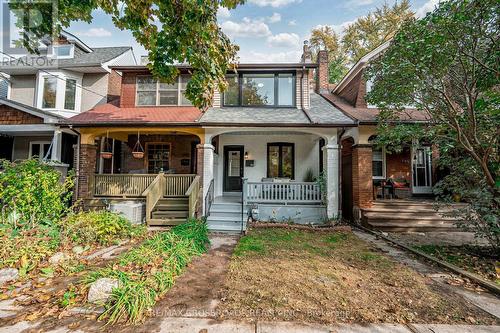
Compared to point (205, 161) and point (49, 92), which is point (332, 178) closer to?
point (205, 161)

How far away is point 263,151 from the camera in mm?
10875

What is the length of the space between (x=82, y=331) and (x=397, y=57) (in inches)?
302

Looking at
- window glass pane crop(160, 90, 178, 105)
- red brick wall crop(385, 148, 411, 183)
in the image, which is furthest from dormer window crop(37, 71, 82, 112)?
red brick wall crop(385, 148, 411, 183)

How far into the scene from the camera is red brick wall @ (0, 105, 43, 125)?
8.78m

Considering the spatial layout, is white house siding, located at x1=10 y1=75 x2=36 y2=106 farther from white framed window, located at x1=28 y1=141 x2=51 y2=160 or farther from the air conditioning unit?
the air conditioning unit

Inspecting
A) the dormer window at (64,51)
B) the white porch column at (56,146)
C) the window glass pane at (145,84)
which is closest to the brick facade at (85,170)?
the white porch column at (56,146)

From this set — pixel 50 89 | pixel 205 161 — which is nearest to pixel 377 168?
pixel 205 161

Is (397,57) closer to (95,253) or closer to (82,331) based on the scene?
(82,331)

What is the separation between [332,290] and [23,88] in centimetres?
1627

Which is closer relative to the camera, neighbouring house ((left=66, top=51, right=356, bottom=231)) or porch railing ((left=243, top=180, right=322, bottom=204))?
neighbouring house ((left=66, top=51, right=356, bottom=231))

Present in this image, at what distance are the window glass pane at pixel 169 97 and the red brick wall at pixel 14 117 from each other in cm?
456

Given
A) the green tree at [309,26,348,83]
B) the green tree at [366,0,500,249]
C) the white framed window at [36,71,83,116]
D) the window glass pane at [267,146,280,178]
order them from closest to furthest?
the green tree at [366,0,500,249] < the window glass pane at [267,146,280,178] < the white framed window at [36,71,83,116] < the green tree at [309,26,348,83]

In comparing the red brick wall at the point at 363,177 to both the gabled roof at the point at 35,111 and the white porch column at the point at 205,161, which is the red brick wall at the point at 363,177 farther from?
the gabled roof at the point at 35,111

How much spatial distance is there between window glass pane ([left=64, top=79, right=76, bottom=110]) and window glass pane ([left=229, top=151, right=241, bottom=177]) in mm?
8294
